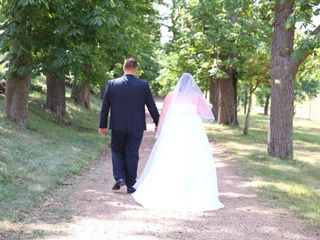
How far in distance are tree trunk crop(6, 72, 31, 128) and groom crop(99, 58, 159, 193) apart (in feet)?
26.1

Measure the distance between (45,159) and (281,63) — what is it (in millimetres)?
6575

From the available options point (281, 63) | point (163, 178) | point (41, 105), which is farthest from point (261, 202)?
point (41, 105)

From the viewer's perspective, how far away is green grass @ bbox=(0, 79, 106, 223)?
7.57m

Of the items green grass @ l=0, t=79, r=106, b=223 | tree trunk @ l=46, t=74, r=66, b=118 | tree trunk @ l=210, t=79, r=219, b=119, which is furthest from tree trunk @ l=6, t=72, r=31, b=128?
tree trunk @ l=210, t=79, r=219, b=119

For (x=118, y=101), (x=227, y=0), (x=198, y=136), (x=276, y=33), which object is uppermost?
(x=227, y=0)

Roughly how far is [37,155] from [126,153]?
400 cm

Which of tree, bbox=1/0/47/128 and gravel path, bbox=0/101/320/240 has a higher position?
tree, bbox=1/0/47/128

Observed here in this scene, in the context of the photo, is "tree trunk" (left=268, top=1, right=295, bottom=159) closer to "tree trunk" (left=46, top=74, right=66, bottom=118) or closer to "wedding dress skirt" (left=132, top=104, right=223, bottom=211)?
"wedding dress skirt" (left=132, top=104, right=223, bottom=211)

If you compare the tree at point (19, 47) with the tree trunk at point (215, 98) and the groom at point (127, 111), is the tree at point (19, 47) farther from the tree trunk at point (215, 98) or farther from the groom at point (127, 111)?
the tree trunk at point (215, 98)

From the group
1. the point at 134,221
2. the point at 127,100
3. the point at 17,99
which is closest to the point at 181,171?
the point at 127,100

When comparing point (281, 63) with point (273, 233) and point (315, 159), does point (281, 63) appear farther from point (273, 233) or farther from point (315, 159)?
point (273, 233)

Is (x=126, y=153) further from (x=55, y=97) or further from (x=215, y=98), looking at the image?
(x=215, y=98)

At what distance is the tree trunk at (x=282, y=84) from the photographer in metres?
13.1

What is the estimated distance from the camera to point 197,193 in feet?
25.5
